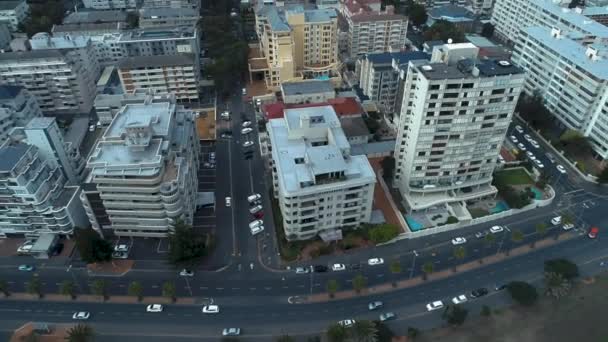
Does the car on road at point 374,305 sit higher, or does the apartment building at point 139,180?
the apartment building at point 139,180

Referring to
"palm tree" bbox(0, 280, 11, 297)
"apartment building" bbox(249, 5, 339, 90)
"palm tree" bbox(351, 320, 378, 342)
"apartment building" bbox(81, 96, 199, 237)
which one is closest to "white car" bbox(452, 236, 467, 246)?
"palm tree" bbox(351, 320, 378, 342)

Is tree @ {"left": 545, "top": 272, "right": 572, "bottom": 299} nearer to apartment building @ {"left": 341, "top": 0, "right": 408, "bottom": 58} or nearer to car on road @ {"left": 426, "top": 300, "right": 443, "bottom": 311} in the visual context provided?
car on road @ {"left": 426, "top": 300, "right": 443, "bottom": 311}

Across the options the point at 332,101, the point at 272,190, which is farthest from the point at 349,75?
the point at 272,190

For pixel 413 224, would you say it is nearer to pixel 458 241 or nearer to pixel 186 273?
pixel 458 241

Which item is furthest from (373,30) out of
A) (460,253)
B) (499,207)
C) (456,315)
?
(456,315)

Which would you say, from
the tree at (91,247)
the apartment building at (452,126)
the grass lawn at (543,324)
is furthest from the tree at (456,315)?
the tree at (91,247)

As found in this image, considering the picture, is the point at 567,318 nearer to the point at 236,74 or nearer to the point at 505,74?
the point at 505,74

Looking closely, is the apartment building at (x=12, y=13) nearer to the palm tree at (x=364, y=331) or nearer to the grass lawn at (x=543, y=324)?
the palm tree at (x=364, y=331)
